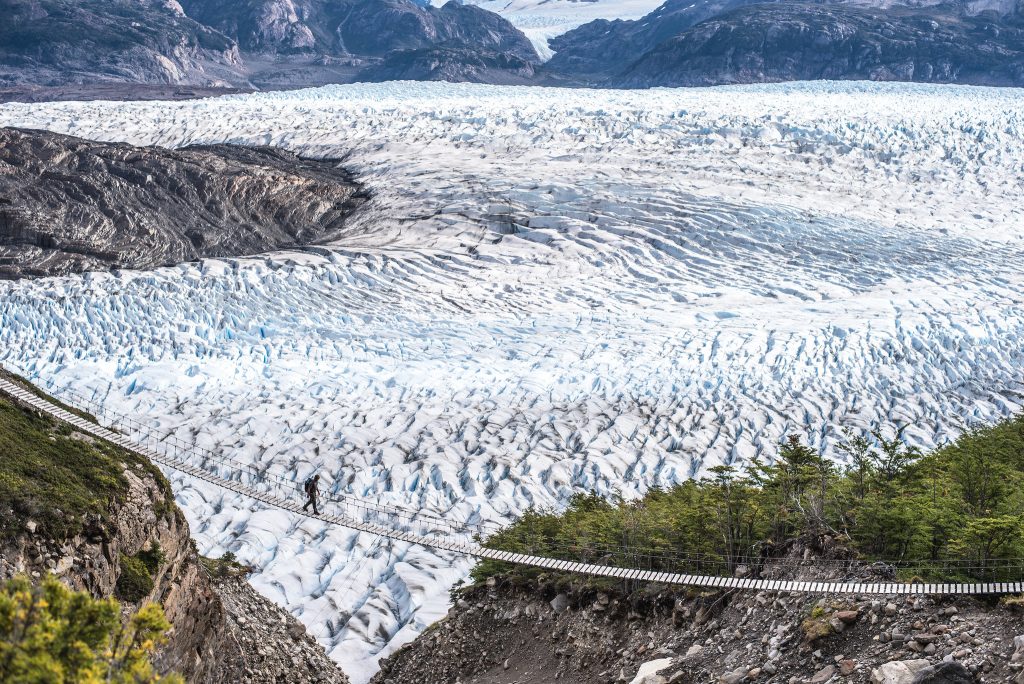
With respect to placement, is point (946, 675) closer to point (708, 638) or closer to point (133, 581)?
point (708, 638)

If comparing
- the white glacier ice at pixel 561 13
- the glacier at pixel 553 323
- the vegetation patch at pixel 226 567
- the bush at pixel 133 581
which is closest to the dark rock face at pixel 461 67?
the white glacier ice at pixel 561 13

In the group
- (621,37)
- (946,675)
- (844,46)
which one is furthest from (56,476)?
Answer: (621,37)

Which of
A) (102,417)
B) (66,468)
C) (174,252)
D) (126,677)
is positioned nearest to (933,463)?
(66,468)

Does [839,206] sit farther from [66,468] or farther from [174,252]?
[66,468]

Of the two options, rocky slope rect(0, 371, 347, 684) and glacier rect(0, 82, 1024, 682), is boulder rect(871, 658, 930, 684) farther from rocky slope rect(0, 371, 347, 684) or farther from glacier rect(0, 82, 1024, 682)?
glacier rect(0, 82, 1024, 682)

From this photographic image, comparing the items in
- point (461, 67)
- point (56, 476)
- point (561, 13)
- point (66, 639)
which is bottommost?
point (56, 476)

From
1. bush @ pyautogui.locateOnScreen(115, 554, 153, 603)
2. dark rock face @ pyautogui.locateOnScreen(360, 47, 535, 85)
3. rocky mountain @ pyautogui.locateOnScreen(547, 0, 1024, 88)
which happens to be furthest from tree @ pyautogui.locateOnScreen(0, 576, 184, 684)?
dark rock face @ pyautogui.locateOnScreen(360, 47, 535, 85)
